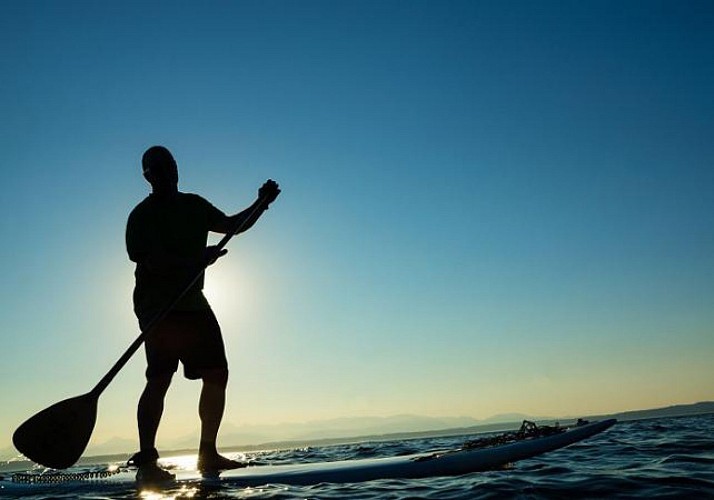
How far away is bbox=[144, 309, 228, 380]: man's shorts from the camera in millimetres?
A: 4383

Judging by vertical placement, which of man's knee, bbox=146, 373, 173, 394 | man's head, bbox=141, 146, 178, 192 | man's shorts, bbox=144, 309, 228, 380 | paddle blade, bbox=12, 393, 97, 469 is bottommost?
paddle blade, bbox=12, 393, 97, 469

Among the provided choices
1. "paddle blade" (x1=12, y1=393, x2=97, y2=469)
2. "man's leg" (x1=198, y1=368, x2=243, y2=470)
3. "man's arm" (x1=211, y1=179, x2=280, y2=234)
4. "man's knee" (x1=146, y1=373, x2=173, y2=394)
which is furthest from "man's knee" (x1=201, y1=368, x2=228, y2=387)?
"man's arm" (x1=211, y1=179, x2=280, y2=234)

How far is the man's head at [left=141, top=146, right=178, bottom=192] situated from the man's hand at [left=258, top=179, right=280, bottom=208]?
82cm

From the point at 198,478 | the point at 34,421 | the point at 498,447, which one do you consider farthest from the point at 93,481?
the point at 498,447

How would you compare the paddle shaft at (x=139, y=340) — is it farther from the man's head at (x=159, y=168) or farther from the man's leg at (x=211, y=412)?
the man's head at (x=159, y=168)

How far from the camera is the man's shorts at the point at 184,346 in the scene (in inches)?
173

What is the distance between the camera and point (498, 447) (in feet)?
16.2

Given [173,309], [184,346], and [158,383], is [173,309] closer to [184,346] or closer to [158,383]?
[184,346]

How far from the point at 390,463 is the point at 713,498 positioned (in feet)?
8.01

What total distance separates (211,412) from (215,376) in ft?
1.01

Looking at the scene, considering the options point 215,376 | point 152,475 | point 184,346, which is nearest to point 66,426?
point 152,475

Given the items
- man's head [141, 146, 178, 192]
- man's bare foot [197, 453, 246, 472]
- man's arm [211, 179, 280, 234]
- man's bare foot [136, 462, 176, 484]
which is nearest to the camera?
man's bare foot [136, 462, 176, 484]

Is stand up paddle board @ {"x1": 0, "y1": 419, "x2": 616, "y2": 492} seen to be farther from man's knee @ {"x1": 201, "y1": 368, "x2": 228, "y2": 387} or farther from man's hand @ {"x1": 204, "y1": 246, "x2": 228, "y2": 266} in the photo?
man's hand @ {"x1": 204, "y1": 246, "x2": 228, "y2": 266}

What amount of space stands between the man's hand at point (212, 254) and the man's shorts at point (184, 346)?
0.47m
